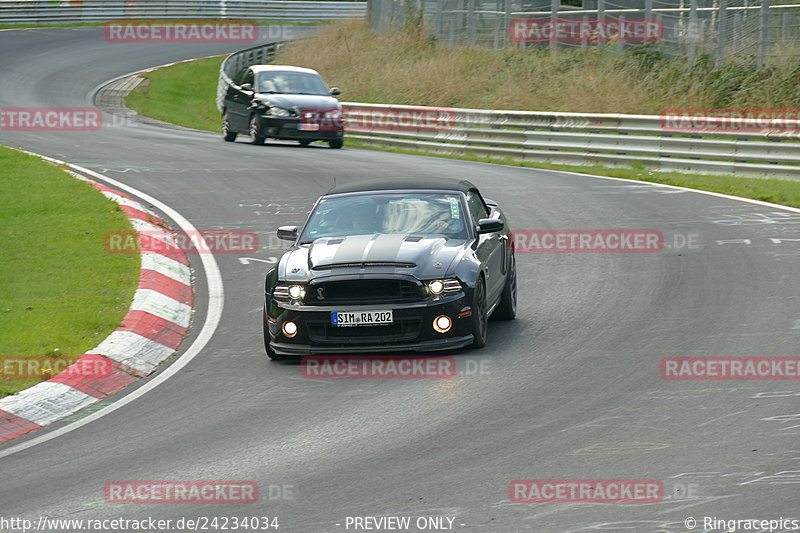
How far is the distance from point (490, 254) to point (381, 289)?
4.94 ft

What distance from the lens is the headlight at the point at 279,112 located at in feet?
87.6

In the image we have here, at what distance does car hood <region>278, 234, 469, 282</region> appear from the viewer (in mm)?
9438

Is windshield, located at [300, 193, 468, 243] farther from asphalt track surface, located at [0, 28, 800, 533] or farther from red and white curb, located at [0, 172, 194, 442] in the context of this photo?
red and white curb, located at [0, 172, 194, 442]

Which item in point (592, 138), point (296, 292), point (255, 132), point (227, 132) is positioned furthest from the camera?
point (227, 132)

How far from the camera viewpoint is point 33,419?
326 inches

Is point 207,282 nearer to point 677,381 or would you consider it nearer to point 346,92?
point 677,381

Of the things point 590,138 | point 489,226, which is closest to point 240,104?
point 590,138

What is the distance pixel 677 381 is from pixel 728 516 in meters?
2.88

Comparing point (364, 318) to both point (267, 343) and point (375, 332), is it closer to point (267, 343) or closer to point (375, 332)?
point (375, 332)

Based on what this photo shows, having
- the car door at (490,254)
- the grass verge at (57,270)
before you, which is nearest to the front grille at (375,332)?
the car door at (490,254)

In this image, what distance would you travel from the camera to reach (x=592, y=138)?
78.2 ft

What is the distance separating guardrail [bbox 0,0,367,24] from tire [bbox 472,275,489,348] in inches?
1757

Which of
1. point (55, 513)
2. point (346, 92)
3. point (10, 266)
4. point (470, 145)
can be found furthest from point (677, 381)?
point (346, 92)

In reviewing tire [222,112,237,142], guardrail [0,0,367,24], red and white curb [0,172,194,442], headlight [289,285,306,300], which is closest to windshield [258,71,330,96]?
tire [222,112,237,142]
